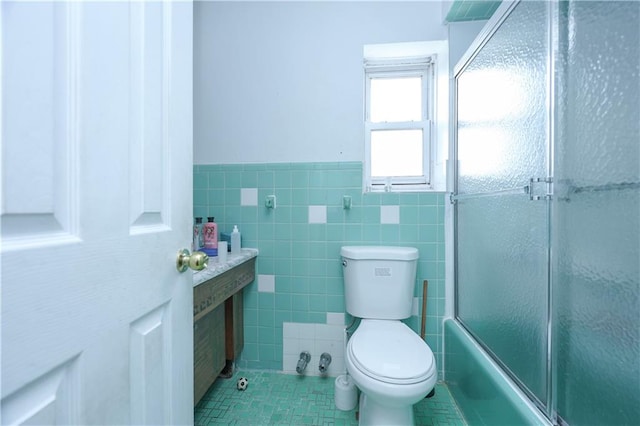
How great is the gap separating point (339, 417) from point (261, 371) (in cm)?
56

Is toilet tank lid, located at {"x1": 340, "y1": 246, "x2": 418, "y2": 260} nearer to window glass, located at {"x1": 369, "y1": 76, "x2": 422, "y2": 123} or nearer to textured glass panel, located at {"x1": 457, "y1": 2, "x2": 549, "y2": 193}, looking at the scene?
textured glass panel, located at {"x1": 457, "y1": 2, "x2": 549, "y2": 193}

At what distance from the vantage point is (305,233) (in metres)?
1.63

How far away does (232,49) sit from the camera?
5.52 feet

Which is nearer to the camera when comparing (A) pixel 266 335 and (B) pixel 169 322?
(B) pixel 169 322

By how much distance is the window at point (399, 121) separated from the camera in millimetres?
1759

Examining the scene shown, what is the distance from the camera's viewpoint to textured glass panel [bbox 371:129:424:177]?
1787 millimetres

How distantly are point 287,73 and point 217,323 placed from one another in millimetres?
1415

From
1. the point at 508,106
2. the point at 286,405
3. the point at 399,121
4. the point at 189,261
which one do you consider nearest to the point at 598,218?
the point at 508,106

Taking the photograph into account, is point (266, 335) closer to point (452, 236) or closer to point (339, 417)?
point (339, 417)

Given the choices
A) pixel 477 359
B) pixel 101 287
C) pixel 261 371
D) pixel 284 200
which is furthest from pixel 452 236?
pixel 101 287

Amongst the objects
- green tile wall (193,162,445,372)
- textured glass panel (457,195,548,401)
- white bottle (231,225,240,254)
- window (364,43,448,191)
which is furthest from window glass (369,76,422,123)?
white bottle (231,225,240,254)

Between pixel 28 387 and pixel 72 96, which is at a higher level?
pixel 72 96

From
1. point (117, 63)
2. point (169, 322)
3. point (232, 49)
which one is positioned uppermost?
point (232, 49)

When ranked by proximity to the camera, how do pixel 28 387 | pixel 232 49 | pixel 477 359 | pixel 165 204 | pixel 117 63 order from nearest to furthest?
pixel 28 387 → pixel 117 63 → pixel 165 204 → pixel 477 359 → pixel 232 49
